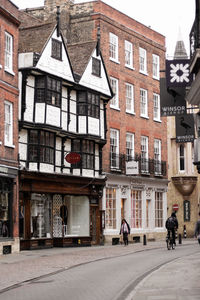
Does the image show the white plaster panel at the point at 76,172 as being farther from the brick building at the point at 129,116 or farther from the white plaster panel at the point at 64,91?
the white plaster panel at the point at 64,91

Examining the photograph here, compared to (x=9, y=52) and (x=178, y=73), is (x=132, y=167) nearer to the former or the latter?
(x=9, y=52)

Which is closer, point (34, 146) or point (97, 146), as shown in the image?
point (34, 146)

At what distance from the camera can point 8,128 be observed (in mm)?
29734

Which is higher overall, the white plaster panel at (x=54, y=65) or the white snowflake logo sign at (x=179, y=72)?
the white plaster panel at (x=54, y=65)

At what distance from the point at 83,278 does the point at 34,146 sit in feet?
51.0

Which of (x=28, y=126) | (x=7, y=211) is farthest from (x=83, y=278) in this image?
(x=28, y=126)

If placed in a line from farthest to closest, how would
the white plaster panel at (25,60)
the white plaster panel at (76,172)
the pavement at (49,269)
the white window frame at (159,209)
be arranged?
the white window frame at (159,209), the white plaster panel at (76,172), the white plaster panel at (25,60), the pavement at (49,269)

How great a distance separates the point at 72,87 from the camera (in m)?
35.5

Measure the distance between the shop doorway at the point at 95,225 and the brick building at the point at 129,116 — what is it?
548mm

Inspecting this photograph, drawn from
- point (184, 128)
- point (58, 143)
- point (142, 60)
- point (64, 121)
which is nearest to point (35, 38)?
point (64, 121)

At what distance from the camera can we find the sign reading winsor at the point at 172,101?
21688mm

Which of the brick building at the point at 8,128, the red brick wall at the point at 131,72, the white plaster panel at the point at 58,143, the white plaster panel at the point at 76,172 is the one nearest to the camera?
the brick building at the point at 8,128

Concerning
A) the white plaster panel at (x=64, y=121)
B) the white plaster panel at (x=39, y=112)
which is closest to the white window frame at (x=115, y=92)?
the white plaster panel at (x=64, y=121)

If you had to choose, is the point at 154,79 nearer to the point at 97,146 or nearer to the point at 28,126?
the point at 97,146
